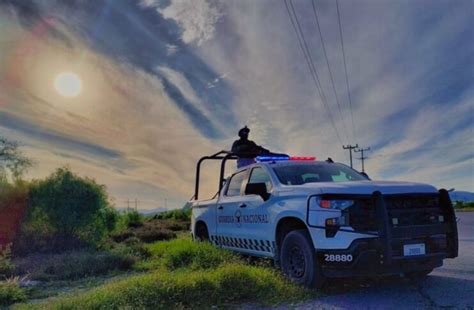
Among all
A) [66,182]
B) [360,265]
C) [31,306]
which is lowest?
[31,306]

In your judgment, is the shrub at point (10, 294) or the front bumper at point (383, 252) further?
the shrub at point (10, 294)

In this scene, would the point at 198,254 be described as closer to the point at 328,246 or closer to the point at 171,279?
the point at 171,279

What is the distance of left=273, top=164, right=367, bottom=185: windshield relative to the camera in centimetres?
714

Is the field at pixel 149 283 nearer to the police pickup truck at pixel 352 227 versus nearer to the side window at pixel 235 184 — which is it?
the police pickup truck at pixel 352 227

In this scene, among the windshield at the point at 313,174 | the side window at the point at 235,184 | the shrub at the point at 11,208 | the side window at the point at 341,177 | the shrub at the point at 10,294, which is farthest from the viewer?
the shrub at the point at 11,208

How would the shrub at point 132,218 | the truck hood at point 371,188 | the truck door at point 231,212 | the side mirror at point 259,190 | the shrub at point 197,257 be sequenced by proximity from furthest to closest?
the shrub at point 132,218
the truck door at point 231,212
the shrub at point 197,257
the side mirror at point 259,190
the truck hood at point 371,188

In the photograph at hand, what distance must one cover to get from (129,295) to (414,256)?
357 cm

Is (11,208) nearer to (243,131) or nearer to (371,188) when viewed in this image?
(243,131)

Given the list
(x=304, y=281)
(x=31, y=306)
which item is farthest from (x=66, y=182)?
(x=304, y=281)

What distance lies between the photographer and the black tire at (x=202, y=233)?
9.66 meters

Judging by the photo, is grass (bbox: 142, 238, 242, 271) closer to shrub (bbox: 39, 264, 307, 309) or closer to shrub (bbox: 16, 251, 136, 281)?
shrub (bbox: 16, 251, 136, 281)

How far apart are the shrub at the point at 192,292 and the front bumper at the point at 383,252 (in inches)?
24.1

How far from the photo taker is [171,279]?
5828 millimetres

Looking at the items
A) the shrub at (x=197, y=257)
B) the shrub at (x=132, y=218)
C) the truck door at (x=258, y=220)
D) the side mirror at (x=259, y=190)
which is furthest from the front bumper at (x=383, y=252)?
the shrub at (x=132, y=218)
